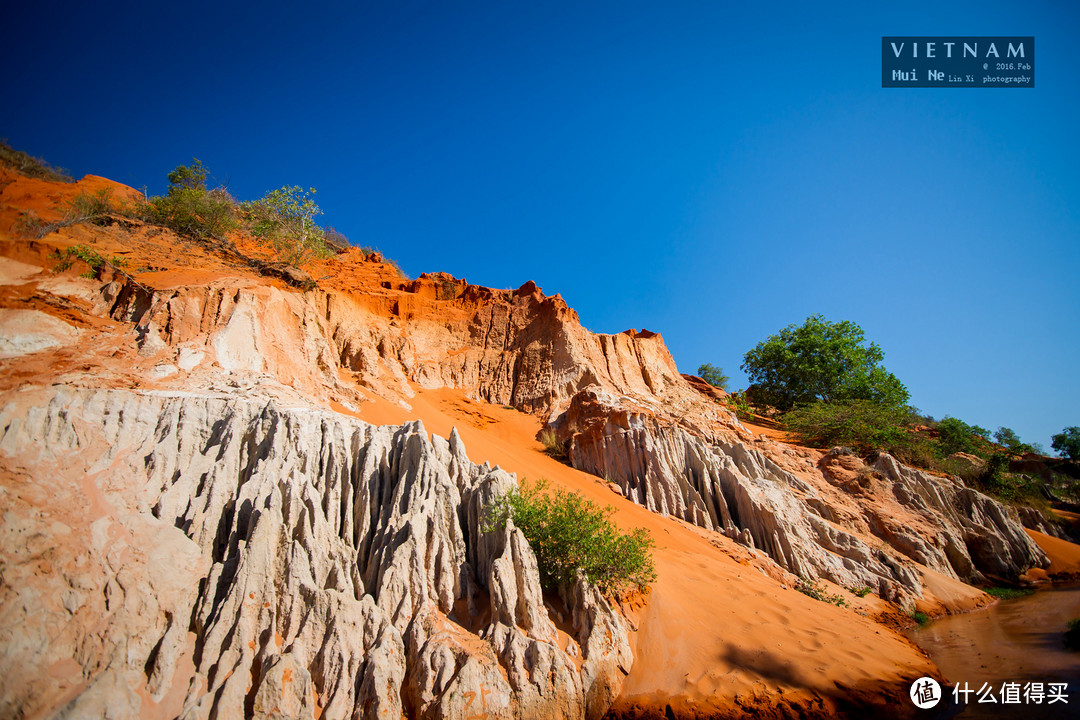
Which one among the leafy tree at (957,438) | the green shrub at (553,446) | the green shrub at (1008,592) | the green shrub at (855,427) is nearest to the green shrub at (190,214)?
the green shrub at (553,446)

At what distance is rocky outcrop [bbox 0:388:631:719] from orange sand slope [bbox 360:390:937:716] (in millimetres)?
1135

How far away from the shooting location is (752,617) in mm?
11219

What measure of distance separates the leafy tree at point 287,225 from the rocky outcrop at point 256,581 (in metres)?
20.1

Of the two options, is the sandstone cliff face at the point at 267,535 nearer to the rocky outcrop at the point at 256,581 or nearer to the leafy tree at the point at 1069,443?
the rocky outcrop at the point at 256,581

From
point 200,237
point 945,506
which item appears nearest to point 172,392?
point 200,237

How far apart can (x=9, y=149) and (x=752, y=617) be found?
154 feet

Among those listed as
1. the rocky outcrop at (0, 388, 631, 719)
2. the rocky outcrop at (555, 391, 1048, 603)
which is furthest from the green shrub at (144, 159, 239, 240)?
the rocky outcrop at (555, 391, 1048, 603)

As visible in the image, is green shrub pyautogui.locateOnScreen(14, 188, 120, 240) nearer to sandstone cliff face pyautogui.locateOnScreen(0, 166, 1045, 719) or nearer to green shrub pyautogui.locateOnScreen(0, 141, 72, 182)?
sandstone cliff face pyautogui.locateOnScreen(0, 166, 1045, 719)

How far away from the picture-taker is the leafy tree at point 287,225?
28.2m

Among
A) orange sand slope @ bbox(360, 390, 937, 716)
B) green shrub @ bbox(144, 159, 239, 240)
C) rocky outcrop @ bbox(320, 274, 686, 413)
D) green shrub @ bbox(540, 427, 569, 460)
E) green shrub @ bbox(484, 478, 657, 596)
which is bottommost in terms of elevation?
orange sand slope @ bbox(360, 390, 937, 716)

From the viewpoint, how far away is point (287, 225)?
94.7 ft

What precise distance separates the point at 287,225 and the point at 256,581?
2649 centimetres

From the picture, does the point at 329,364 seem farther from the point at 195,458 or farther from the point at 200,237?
the point at 200,237

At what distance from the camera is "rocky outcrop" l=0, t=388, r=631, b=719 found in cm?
696
